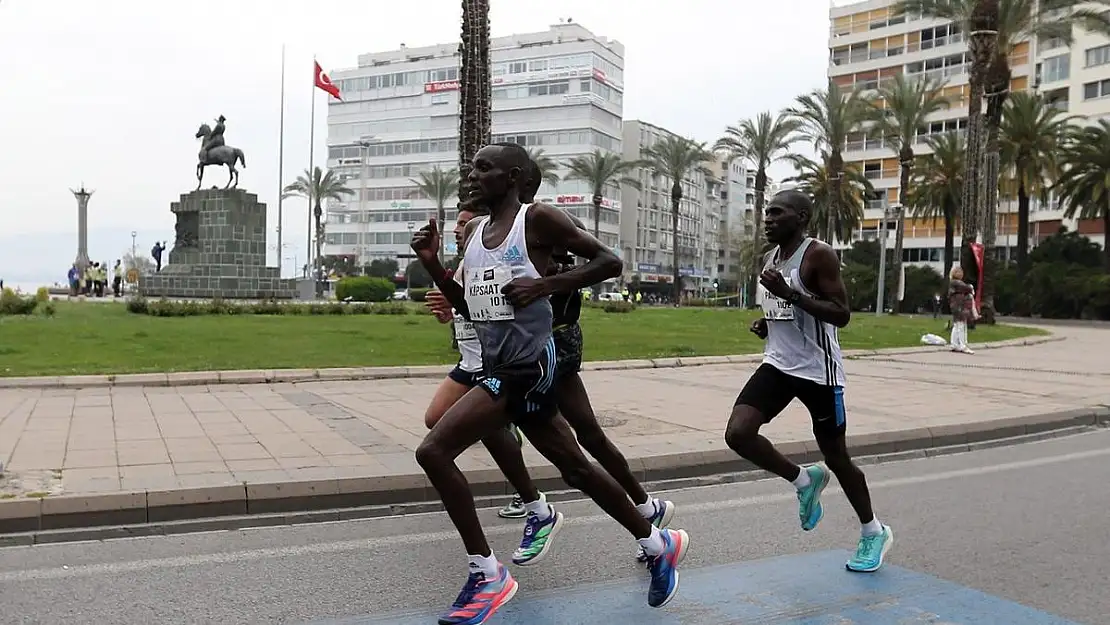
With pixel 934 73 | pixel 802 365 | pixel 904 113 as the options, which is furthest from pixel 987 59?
pixel 934 73

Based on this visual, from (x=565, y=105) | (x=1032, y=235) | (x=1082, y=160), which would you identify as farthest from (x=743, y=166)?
(x=1082, y=160)

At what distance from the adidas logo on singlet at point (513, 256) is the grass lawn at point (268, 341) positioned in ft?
31.0

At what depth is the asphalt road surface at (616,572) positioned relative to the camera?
4.11 metres

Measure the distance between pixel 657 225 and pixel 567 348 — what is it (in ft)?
348

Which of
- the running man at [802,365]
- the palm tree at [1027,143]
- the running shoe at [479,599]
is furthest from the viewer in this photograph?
the palm tree at [1027,143]

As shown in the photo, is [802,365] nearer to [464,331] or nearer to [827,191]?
[464,331]

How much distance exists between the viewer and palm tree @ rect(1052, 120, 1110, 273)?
4559 cm

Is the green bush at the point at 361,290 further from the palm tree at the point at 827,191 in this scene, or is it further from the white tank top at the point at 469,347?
the white tank top at the point at 469,347

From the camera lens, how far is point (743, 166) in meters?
137

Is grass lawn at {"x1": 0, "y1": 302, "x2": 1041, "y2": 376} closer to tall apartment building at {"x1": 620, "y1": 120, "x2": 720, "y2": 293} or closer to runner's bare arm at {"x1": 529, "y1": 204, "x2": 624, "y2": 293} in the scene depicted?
runner's bare arm at {"x1": 529, "y1": 204, "x2": 624, "y2": 293}

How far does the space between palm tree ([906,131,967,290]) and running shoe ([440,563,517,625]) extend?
5086cm

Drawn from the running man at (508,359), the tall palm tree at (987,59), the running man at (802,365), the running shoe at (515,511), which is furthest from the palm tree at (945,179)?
the running man at (508,359)

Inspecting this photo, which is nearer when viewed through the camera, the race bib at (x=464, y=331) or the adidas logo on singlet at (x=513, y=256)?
the adidas logo on singlet at (x=513, y=256)

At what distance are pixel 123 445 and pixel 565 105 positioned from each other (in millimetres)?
90012
